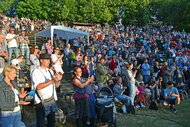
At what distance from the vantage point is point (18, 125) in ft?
12.1

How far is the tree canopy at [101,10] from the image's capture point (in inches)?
1581

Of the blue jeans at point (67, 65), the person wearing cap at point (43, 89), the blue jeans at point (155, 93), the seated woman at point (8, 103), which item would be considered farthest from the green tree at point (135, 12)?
the seated woman at point (8, 103)

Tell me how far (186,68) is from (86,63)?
7.03 m

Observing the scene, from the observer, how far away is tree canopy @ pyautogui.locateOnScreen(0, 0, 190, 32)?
Answer: 1581 inches

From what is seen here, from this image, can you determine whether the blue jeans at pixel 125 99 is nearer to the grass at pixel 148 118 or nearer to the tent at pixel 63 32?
the grass at pixel 148 118

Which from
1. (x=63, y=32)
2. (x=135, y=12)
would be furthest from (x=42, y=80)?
(x=135, y=12)

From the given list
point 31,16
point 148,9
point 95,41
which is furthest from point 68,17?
point 95,41

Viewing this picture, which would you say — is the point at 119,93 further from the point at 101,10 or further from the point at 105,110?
the point at 101,10

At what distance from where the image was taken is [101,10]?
41688 mm

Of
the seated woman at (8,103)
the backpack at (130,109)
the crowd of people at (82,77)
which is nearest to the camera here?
the seated woman at (8,103)

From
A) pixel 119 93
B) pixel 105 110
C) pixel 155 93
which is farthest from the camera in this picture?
pixel 155 93

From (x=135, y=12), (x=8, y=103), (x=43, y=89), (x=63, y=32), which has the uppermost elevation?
(x=135, y=12)

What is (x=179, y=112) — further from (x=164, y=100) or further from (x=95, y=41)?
(x=95, y=41)

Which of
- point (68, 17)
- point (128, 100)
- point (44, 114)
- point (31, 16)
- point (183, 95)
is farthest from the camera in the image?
point (31, 16)
